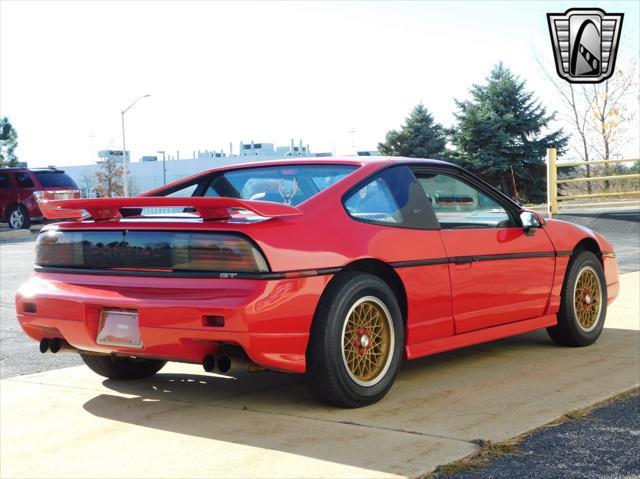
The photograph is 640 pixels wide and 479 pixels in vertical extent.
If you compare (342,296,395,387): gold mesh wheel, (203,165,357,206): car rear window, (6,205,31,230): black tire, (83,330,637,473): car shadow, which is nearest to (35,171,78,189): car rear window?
(6,205,31,230): black tire

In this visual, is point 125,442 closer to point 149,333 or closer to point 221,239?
point 149,333

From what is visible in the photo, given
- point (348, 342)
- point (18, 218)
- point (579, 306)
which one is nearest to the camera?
point (348, 342)

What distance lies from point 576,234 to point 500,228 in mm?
944

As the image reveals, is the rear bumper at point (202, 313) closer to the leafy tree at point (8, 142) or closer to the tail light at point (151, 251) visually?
the tail light at point (151, 251)

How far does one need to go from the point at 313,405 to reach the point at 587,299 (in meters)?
2.78

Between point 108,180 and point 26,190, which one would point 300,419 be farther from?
point 108,180

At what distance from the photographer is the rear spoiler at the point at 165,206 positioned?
14.4 feet

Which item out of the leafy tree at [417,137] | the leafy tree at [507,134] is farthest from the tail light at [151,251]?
the leafy tree at [417,137]

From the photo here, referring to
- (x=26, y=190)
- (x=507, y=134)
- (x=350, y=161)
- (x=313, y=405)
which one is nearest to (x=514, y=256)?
(x=350, y=161)

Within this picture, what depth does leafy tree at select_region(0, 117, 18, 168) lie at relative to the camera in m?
51.7

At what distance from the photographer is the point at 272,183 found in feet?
18.2

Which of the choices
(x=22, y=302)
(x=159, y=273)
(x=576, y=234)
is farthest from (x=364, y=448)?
(x=576, y=234)

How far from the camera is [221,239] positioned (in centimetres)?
447

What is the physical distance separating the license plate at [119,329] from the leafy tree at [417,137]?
152ft
